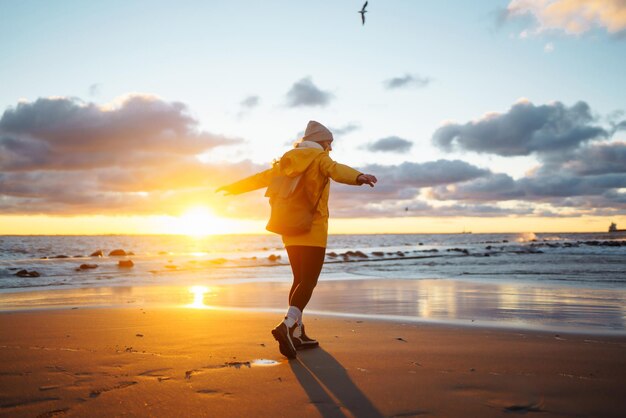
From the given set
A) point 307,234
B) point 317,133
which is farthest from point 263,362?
point 317,133

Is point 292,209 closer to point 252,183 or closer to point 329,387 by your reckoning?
point 252,183

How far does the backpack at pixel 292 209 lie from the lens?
4762 mm

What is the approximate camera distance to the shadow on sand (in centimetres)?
301

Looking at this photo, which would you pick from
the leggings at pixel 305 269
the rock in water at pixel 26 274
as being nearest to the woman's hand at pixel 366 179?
the leggings at pixel 305 269

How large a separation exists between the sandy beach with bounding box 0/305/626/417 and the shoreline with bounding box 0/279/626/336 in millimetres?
976

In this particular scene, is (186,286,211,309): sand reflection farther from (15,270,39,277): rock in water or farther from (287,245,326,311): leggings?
(15,270,39,277): rock in water

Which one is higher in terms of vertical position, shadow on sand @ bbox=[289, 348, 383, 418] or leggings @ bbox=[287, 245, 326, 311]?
leggings @ bbox=[287, 245, 326, 311]

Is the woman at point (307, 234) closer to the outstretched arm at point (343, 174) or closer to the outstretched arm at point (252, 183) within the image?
the outstretched arm at point (343, 174)

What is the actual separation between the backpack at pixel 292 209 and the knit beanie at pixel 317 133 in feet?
1.84

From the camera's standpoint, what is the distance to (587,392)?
3311 mm

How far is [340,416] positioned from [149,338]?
10.2 ft

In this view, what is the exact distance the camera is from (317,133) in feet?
17.2

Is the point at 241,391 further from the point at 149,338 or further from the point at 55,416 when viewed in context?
the point at 149,338

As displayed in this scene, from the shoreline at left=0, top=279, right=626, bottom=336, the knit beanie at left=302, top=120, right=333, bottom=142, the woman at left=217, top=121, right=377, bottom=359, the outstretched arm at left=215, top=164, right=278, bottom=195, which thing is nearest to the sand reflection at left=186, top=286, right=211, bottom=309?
the shoreline at left=0, top=279, right=626, bottom=336
